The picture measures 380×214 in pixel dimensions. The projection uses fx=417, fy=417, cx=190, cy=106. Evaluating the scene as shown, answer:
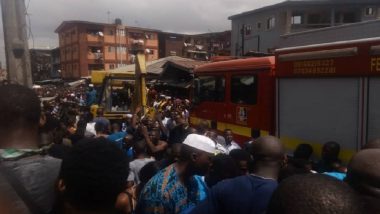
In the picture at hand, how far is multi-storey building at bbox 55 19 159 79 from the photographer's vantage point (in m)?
63.2

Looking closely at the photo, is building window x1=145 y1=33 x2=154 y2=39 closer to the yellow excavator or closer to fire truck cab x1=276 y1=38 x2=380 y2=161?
the yellow excavator

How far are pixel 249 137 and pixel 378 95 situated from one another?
2983mm

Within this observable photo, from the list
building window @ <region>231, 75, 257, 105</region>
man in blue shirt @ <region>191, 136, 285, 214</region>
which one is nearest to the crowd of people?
man in blue shirt @ <region>191, 136, 285, 214</region>

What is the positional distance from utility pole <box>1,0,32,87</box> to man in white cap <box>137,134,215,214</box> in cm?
267

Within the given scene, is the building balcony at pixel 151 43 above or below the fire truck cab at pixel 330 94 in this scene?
above

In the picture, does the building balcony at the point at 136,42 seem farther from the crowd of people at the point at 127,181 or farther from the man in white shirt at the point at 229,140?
the crowd of people at the point at 127,181

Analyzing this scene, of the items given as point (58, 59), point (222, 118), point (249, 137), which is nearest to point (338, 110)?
point (249, 137)

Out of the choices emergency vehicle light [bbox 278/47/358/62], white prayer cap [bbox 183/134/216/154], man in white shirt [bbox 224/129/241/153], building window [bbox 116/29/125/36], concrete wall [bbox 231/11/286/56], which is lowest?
man in white shirt [bbox 224/129/241/153]

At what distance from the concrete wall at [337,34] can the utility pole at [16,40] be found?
4.97m

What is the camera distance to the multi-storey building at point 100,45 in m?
63.2

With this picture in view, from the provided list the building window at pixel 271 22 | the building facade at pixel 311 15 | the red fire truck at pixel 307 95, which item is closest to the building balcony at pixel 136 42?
the building facade at pixel 311 15

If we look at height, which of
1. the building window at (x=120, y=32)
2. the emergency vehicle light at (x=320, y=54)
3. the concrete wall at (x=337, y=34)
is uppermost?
the building window at (x=120, y=32)

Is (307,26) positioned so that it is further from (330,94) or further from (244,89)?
(330,94)

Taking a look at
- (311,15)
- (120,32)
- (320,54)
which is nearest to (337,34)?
(320,54)
